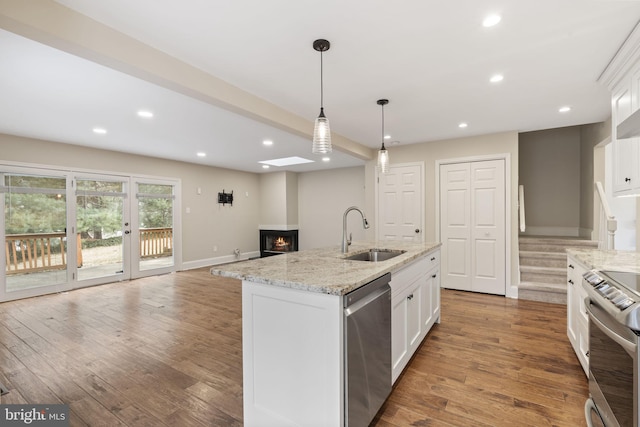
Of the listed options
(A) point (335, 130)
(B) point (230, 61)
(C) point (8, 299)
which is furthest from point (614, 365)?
(C) point (8, 299)

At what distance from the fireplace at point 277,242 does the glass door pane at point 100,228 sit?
3568 mm

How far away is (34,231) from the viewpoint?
4504 millimetres

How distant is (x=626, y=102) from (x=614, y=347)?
2031 mm

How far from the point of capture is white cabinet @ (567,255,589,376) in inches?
80.9

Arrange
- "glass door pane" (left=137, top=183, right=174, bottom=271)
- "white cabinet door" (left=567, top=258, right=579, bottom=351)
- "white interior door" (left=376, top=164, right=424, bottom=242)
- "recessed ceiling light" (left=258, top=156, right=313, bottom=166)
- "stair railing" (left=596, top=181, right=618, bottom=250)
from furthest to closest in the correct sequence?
"recessed ceiling light" (left=258, top=156, right=313, bottom=166)
"glass door pane" (left=137, top=183, right=174, bottom=271)
"white interior door" (left=376, top=164, right=424, bottom=242)
"stair railing" (left=596, top=181, right=618, bottom=250)
"white cabinet door" (left=567, top=258, right=579, bottom=351)

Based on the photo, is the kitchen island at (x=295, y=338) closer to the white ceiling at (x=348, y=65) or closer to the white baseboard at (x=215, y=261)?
the white ceiling at (x=348, y=65)

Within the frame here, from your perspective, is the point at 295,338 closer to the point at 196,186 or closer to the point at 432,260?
the point at 432,260

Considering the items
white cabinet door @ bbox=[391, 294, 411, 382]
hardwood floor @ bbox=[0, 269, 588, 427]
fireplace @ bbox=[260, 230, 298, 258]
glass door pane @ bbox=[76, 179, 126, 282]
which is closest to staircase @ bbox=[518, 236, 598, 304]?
hardwood floor @ bbox=[0, 269, 588, 427]

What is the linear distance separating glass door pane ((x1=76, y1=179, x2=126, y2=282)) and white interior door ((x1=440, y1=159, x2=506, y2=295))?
5.81m

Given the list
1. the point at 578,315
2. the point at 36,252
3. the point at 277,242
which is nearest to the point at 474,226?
the point at 578,315

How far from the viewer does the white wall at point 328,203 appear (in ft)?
24.1

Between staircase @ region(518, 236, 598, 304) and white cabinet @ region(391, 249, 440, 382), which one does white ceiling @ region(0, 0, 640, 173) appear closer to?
white cabinet @ region(391, 249, 440, 382)

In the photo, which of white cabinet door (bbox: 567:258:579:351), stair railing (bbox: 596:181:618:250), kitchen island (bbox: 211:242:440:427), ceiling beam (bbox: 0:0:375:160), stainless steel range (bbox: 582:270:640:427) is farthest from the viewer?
stair railing (bbox: 596:181:618:250)

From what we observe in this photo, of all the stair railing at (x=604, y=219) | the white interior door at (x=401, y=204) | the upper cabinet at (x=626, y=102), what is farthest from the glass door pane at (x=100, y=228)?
the stair railing at (x=604, y=219)
